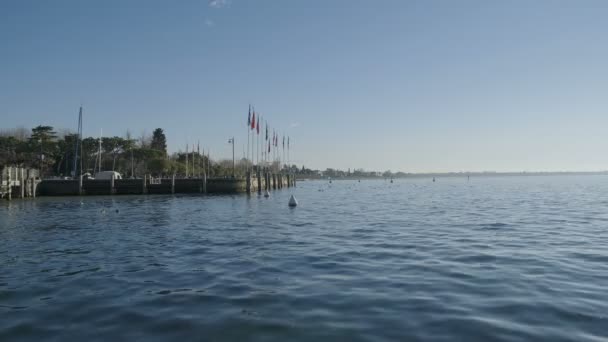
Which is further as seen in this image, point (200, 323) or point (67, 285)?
point (67, 285)

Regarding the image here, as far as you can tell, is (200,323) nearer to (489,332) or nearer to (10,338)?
(10,338)

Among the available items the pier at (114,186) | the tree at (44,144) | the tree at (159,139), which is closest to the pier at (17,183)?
the pier at (114,186)

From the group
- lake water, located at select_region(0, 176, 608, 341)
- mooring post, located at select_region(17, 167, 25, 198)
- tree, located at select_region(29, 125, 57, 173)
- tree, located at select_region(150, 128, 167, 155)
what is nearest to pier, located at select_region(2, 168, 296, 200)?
mooring post, located at select_region(17, 167, 25, 198)

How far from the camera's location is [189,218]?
30.4 m

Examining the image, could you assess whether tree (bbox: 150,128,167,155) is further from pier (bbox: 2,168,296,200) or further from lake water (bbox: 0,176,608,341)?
lake water (bbox: 0,176,608,341)

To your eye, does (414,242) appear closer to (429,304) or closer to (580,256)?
(580,256)

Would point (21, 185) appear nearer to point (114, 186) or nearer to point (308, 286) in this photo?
point (114, 186)

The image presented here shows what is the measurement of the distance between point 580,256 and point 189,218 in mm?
22408

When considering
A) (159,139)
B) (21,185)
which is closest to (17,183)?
(21,185)

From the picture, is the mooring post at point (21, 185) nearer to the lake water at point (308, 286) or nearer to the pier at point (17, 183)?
the pier at point (17, 183)

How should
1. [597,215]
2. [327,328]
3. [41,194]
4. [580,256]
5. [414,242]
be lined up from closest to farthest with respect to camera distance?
1. [327,328]
2. [580,256]
3. [414,242]
4. [597,215]
5. [41,194]

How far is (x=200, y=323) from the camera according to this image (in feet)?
27.7

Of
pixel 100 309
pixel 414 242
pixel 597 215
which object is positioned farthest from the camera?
pixel 597 215

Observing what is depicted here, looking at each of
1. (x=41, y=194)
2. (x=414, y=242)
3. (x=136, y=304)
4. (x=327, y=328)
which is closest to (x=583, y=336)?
(x=327, y=328)
